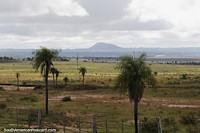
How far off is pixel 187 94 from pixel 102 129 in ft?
128

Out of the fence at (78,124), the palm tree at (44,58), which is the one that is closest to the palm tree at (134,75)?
the fence at (78,124)

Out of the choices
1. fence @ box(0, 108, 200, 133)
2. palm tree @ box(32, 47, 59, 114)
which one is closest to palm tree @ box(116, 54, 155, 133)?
fence @ box(0, 108, 200, 133)

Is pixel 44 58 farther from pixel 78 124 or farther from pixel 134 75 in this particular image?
pixel 134 75

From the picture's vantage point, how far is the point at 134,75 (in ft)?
108

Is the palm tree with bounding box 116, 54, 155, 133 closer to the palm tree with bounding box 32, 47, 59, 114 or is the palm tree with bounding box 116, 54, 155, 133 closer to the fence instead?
the fence

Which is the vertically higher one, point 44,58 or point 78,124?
point 44,58

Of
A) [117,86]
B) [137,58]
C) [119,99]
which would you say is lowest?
[119,99]

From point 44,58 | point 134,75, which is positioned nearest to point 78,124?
point 134,75

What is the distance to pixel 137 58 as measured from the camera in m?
33.7

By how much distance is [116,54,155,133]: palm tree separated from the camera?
33062 mm

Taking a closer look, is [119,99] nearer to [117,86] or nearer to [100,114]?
[100,114]

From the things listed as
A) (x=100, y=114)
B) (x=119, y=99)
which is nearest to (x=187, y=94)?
(x=119, y=99)

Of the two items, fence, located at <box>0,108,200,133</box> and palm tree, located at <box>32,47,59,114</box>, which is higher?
palm tree, located at <box>32,47,59,114</box>

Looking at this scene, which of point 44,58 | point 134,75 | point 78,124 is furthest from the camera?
point 44,58
